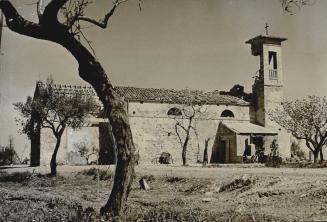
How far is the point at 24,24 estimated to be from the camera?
7602 millimetres

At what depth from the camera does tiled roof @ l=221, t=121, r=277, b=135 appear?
33.5 meters

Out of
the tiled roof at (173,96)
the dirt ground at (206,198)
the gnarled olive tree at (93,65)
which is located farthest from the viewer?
the tiled roof at (173,96)

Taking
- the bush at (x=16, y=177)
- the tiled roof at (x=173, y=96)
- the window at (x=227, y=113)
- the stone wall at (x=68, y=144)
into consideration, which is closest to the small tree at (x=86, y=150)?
the stone wall at (x=68, y=144)

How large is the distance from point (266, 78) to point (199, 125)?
729 centimetres

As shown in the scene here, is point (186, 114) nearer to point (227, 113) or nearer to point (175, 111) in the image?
point (175, 111)

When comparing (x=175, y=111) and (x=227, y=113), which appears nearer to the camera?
(x=175, y=111)

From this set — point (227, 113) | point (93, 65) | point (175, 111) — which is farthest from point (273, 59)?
point (93, 65)

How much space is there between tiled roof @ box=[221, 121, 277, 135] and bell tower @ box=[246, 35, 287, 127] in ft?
3.72

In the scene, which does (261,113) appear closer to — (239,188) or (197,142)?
(197,142)

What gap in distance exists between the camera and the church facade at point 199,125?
3169 cm

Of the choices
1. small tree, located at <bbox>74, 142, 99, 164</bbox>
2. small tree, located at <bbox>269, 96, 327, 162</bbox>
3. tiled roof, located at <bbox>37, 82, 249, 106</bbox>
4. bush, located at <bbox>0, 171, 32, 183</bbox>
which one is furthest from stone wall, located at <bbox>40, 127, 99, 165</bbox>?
small tree, located at <bbox>269, 96, 327, 162</bbox>

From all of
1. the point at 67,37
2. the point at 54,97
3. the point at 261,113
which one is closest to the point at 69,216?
the point at 67,37

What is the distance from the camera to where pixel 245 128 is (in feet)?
113

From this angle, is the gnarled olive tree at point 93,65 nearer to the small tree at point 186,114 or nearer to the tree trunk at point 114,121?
the tree trunk at point 114,121
